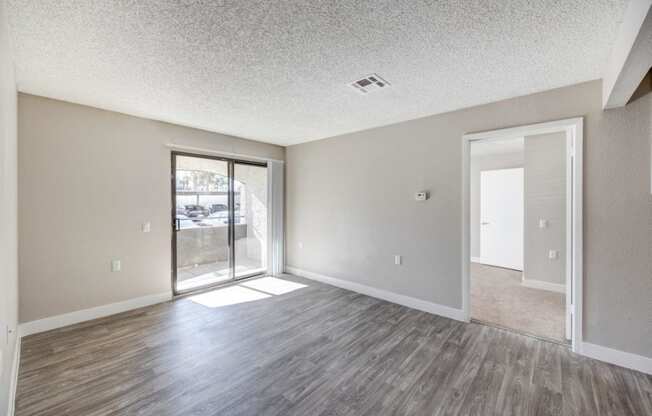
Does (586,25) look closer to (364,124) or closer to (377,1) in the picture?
(377,1)

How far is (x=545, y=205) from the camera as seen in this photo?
4.47m

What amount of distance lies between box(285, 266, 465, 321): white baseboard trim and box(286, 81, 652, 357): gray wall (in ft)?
0.28

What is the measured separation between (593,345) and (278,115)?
4047 mm

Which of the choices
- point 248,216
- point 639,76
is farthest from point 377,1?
point 248,216

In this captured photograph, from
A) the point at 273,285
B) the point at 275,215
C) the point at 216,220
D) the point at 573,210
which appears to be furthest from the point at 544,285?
the point at 216,220

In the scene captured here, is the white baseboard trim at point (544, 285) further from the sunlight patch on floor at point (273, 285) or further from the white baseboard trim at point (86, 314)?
the white baseboard trim at point (86, 314)

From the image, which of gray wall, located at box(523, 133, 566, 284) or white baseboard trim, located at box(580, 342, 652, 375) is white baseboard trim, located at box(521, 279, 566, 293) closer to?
gray wall, located at box(523, 133, 566, 284)

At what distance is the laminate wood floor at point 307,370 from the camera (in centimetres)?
192

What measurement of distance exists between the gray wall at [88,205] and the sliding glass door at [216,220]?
273mm

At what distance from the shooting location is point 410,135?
3.70 m

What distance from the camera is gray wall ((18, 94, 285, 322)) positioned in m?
2.88

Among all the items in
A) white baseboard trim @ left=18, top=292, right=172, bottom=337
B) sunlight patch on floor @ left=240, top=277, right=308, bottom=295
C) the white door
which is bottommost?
sunlight patch on floor @ left=240, top=277, right=308, bottom=295

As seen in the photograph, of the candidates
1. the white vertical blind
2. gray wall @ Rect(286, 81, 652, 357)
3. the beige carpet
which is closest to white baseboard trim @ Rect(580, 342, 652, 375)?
gray wall @ Rect(286, 81, 652, 357)

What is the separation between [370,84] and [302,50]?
2.74 feet
